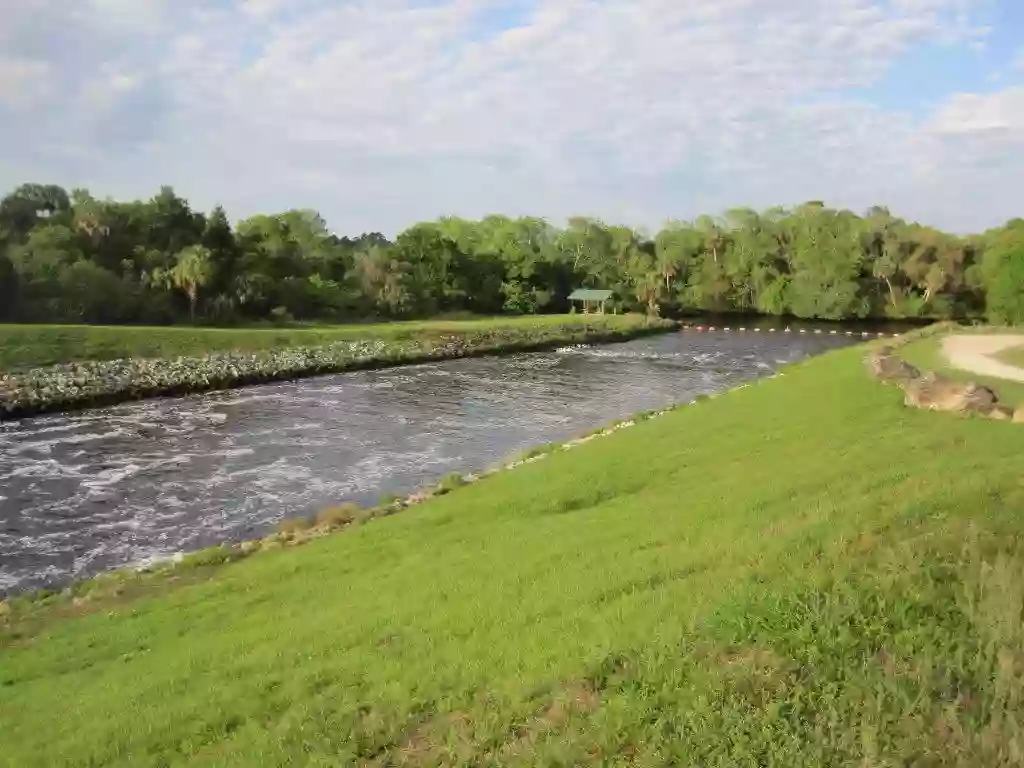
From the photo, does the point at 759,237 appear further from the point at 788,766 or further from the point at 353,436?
the point at 788,766

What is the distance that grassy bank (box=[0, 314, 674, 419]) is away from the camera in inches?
1274

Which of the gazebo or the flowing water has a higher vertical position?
the gazebo

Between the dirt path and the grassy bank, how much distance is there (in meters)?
27.5

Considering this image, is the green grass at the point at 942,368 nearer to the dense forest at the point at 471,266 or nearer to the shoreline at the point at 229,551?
the shoreline at the point at 229,551

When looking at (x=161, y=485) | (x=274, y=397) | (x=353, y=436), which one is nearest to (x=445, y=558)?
(x=161, y=485)

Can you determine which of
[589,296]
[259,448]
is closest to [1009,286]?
[259,448]

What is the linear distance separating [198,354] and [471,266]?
4305cm

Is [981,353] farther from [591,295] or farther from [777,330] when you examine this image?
[591,295]

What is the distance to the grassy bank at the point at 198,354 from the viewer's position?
32359 millimetres

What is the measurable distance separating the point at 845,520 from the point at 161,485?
1615 centimetres

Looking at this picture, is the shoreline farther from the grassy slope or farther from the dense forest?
the dense forest

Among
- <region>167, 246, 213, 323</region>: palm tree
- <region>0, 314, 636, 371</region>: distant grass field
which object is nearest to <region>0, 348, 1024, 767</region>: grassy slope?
<region>0, 314, 636, 371</region>: distant grass field

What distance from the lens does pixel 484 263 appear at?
274 ft

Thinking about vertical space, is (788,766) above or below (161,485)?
above
